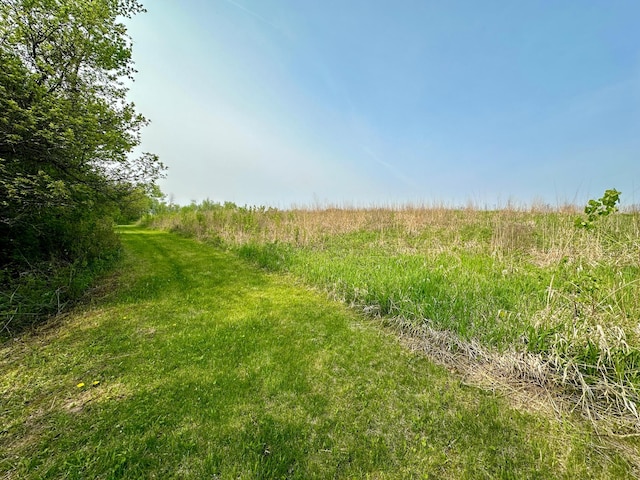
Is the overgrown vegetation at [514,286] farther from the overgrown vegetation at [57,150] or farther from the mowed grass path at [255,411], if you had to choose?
the overgrown vegetation at [57,150]

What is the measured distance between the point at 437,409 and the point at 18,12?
672cm

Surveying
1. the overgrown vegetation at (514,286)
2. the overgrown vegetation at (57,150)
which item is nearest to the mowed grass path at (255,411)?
the overgrown vegetation at (514,286)

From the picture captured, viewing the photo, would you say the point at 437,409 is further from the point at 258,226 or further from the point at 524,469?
the point at 258,226

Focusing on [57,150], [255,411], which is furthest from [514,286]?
[57,150]

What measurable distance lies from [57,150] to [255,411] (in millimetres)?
4526

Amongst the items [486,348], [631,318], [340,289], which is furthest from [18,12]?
[631,318]

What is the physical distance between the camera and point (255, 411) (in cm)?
170

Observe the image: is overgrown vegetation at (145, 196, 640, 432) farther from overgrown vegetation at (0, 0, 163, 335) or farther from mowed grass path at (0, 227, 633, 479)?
overgrown vegetation at (0, 0, 163, 335)

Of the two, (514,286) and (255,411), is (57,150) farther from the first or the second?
(514,286)

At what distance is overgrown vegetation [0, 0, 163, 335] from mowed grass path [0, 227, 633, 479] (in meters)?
1.49

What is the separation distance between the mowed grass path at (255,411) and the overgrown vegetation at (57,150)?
1.49 meters

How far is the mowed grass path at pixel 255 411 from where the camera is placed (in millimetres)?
1334

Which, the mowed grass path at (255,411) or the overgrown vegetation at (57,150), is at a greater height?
the overgrown vegetation at (57,150)

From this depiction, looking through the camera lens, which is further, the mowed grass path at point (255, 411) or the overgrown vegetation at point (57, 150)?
the overgrown vegetation at point (57, 150)
